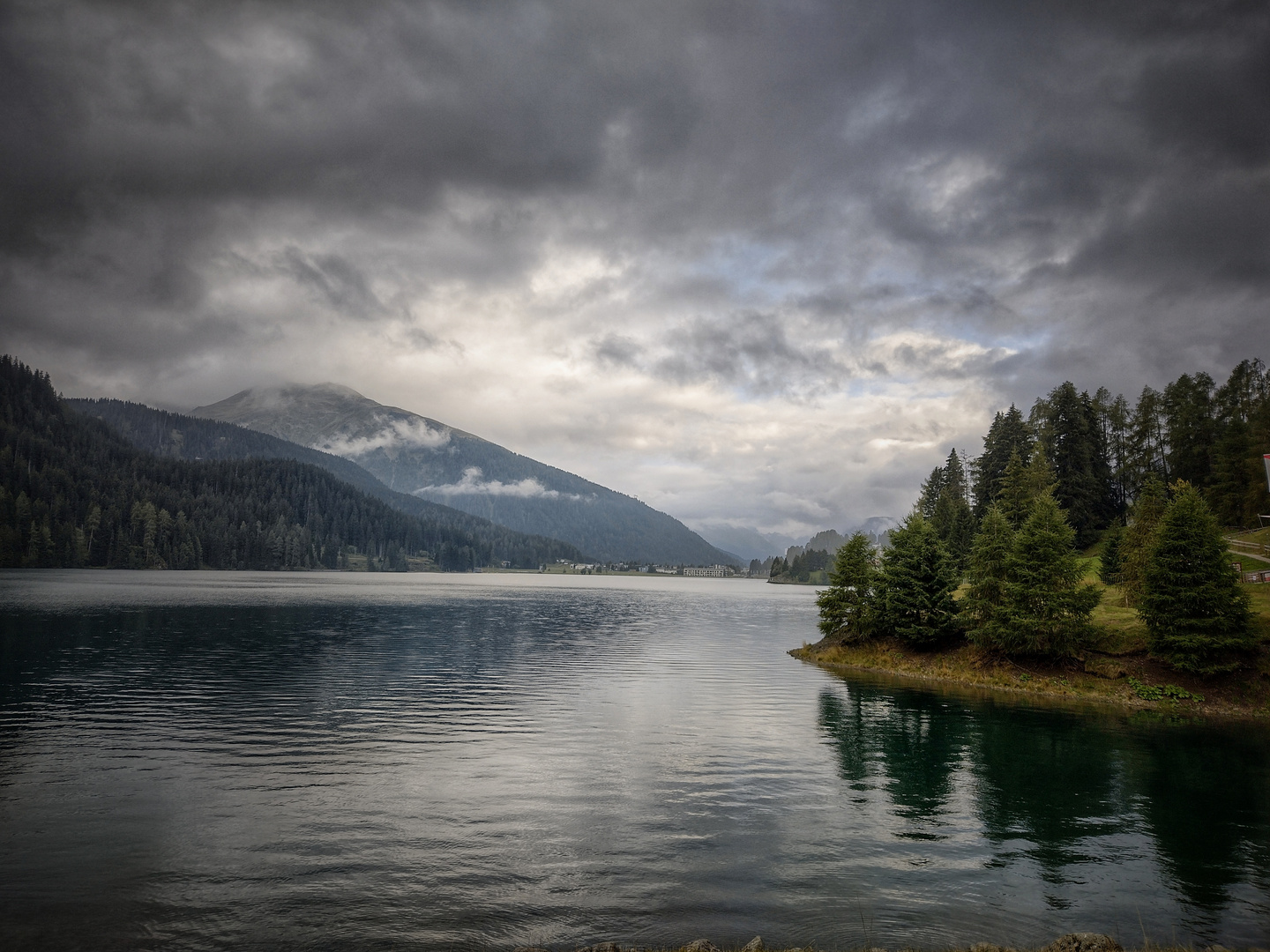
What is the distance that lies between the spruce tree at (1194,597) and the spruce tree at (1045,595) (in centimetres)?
546

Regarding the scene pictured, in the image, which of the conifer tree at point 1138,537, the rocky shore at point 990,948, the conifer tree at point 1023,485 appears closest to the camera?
the rocky shore at point 990,948

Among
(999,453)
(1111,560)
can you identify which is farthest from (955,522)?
(1111,560)

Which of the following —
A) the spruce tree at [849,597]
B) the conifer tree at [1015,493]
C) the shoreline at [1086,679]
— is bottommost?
the shoreline at [1086,679]

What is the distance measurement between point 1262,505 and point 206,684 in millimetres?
125906

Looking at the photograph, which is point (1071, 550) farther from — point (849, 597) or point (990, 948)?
point (990, 948)

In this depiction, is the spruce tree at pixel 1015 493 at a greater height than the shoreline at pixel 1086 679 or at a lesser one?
greater

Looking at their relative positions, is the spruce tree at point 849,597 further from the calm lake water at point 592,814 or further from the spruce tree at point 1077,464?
the spruce tree at point 1077,464

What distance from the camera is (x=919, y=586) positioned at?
7019cm

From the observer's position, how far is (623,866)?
20.6 metres

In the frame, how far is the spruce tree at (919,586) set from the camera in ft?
230

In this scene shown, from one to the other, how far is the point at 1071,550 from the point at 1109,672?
10634mm

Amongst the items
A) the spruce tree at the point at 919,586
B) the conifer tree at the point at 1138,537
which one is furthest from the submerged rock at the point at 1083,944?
the conifer tree at the point at 1138,537

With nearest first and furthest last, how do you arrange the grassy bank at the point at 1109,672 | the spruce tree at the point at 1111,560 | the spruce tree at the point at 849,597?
the grassy bank at the point at 1109,672 → the spruce tree at the point at 849,597 → the spruce tree at the point at 1111,560

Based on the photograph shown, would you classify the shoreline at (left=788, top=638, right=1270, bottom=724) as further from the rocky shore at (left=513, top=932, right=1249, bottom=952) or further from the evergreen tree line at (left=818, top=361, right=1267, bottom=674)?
the rocky shore at (left=513, top=932, right=1249, bottom=952)
